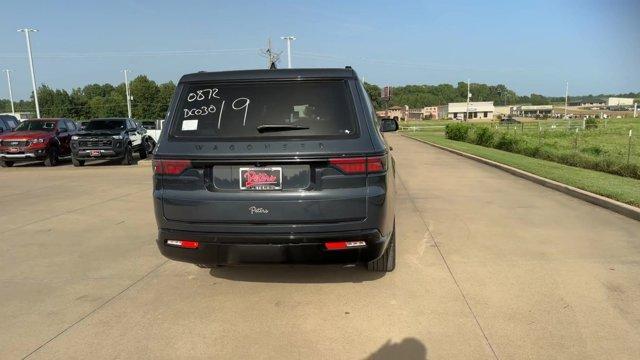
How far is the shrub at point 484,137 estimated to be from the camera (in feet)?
83.4

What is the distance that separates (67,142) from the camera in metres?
18.0

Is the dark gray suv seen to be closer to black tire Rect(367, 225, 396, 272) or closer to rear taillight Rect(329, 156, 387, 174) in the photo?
rear taillight Rect(329, 156, 387, 174)

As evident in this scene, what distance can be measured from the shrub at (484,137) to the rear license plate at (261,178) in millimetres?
23303

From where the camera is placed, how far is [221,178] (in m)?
3.63

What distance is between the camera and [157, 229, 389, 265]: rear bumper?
356 cm

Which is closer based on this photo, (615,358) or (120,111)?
(615,358)

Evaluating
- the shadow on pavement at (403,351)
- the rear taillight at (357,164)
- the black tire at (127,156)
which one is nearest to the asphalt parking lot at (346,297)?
the shadow on pavement at (403,351)

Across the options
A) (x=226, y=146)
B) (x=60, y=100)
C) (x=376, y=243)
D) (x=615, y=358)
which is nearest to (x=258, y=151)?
(x=226, y=146)

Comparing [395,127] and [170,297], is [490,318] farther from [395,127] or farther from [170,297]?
[395,127]

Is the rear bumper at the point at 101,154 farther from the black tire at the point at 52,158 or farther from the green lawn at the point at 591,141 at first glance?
the green lawn at the point at 591,141

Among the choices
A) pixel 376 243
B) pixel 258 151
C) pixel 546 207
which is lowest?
pixel 546 207

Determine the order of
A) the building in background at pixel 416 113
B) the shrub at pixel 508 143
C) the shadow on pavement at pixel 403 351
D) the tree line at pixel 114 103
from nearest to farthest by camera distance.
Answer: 1. the shadow on pavement at pixel 403 351
2. the shrub at pixel 508 143
3. the tree line at pixel 114 103
4. the building in background at pixel 416 113

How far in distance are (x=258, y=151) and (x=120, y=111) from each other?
97.0 m

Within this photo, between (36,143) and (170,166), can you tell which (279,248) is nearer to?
(170,166)
